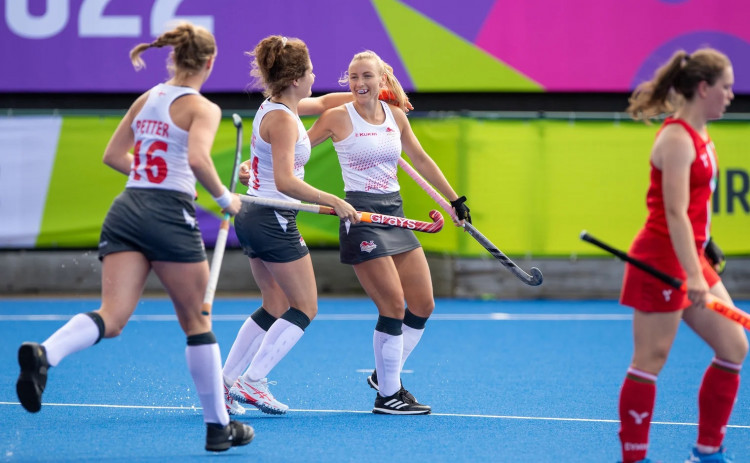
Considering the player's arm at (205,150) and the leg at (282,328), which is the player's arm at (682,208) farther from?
the leg at (282,328)

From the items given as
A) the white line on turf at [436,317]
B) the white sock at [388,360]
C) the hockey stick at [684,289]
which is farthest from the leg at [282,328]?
the white line on turf at [436,317]

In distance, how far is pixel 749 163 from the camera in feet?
38.1

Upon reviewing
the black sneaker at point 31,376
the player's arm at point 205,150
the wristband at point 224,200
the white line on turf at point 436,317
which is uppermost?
the player's arm at point 205,150

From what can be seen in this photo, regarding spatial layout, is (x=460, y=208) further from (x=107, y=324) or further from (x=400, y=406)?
(x=107, y=324)

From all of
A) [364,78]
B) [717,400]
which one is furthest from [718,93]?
[364,78]

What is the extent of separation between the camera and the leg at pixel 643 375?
13.6 feet

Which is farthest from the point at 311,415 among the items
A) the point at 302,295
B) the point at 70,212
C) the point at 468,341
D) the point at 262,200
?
the point at 70,212

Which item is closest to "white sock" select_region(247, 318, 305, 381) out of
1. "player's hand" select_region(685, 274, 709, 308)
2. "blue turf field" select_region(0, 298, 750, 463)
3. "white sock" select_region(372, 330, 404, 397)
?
"blue turf field" select_region(0, 298, 750, 463)

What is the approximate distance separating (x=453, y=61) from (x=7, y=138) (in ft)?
16.8

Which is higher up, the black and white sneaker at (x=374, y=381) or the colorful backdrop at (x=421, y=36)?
Answer: the colorful backdrop at (x=421, y=36)

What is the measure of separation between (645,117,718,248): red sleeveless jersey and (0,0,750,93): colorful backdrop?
27.1 feet

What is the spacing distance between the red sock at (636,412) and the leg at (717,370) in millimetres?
306

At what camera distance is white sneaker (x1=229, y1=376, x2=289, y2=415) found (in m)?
5.63

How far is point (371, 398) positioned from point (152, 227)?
240 centimetres
